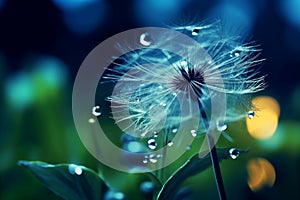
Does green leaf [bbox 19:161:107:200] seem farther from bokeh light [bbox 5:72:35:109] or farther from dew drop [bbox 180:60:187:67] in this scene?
bokeh light [bbox 5:72:35:109]

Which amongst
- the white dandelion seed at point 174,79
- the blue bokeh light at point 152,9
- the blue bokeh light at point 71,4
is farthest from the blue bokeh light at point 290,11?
the white dandelion seed at point 174,79

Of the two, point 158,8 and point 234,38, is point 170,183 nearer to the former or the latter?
point 234,38

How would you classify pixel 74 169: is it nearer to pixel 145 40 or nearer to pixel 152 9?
pixel 145 40

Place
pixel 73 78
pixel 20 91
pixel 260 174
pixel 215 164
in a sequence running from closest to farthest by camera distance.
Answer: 1. pixel 215 164
2. pixel 260 174
3. pixel 20 91
4. pixel 73 78

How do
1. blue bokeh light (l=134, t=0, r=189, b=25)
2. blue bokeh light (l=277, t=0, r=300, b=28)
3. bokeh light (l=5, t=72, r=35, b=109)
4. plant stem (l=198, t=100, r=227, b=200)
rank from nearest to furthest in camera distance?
plant stem (l=198, t=100, r=227, b=200) → bokeh light (l=5, t=72, r=35, b=109) → blue bokeh light (l=134, t=0, r=189, b=25) → blue bokeh light (l=277, t=0, r=300, b=28)

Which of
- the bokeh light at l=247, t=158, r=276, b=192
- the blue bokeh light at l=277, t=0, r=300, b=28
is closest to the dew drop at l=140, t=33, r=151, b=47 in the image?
the bokeh light at l=247, t=158, r=276, b=192

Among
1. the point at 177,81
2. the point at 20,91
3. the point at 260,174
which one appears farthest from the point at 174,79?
the point at 20,91
